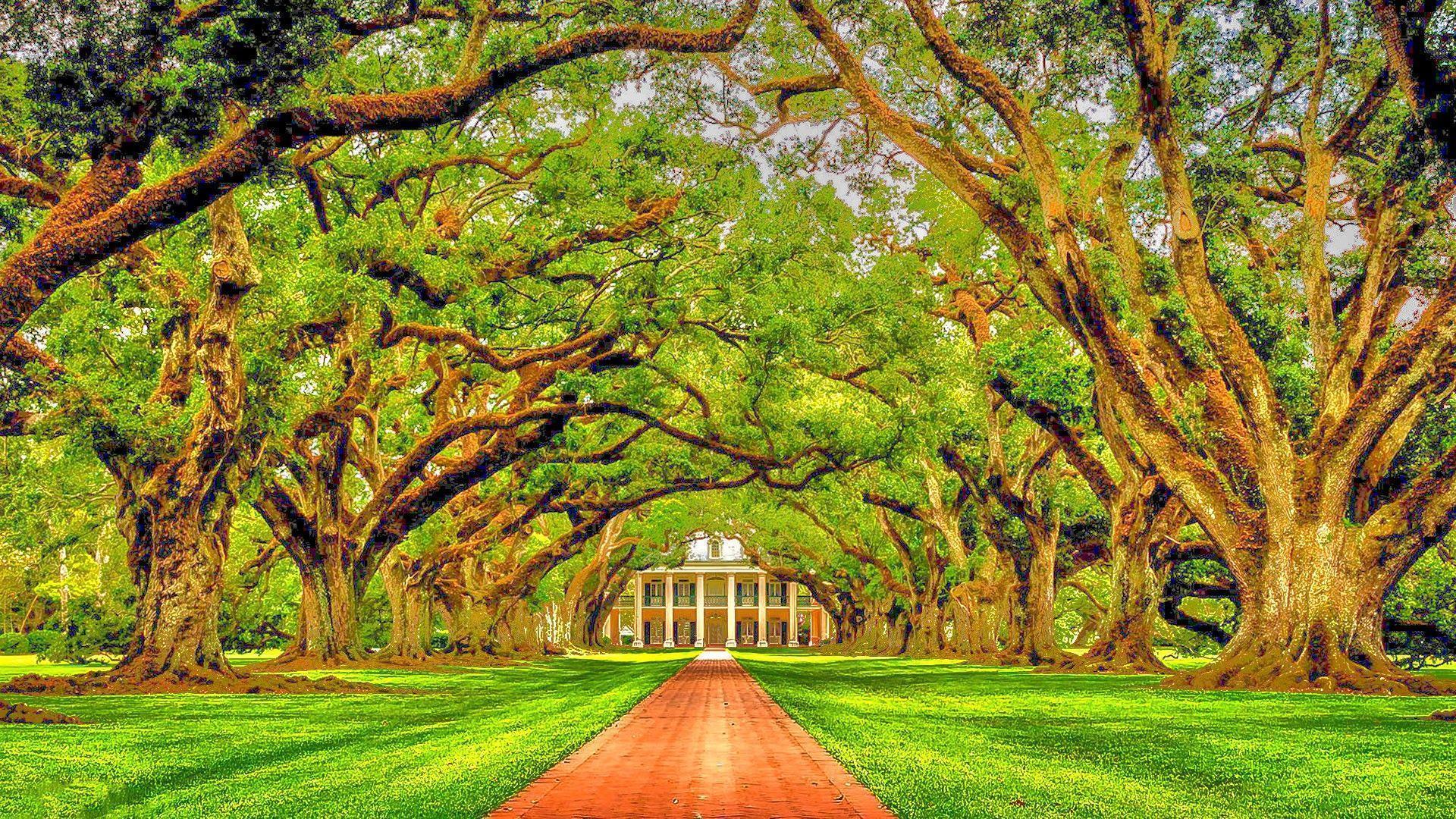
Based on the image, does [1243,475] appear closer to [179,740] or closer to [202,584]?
[179,740]

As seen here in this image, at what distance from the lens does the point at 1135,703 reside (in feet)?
55.1

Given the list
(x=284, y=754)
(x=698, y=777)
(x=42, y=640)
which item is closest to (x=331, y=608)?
(x=284, y=754)

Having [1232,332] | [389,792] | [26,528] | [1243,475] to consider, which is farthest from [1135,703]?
[26,528]

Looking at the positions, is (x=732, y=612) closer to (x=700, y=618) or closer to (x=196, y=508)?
(x=700, y=618)

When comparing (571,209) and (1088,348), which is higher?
(571,209)

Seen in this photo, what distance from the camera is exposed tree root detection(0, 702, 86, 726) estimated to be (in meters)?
13.2

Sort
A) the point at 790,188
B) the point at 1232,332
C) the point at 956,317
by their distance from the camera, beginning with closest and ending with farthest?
the point at 1232,332 → the point at 790,188 → the point at 956,317

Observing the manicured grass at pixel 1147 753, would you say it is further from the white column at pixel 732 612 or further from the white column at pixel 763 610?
the white column at pixel 732 612

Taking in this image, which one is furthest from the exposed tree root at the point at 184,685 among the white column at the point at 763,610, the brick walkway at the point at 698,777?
the white column at the point at 763,610

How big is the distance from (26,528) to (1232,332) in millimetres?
28535

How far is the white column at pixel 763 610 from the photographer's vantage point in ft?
387

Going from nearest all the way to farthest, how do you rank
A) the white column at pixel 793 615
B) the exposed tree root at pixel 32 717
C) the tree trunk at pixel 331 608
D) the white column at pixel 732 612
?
1. the exposed tree root at pixel 32 717
2. the tree trunk at pixel 331 608
3. the white column at pixel 793 615
4. the white column at pixel 732 612

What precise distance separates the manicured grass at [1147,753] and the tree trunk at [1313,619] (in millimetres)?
982

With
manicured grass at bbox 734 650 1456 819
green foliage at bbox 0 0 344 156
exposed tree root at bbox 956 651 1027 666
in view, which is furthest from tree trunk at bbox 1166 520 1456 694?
exposed tree root at bbox 956 651 1027 666
